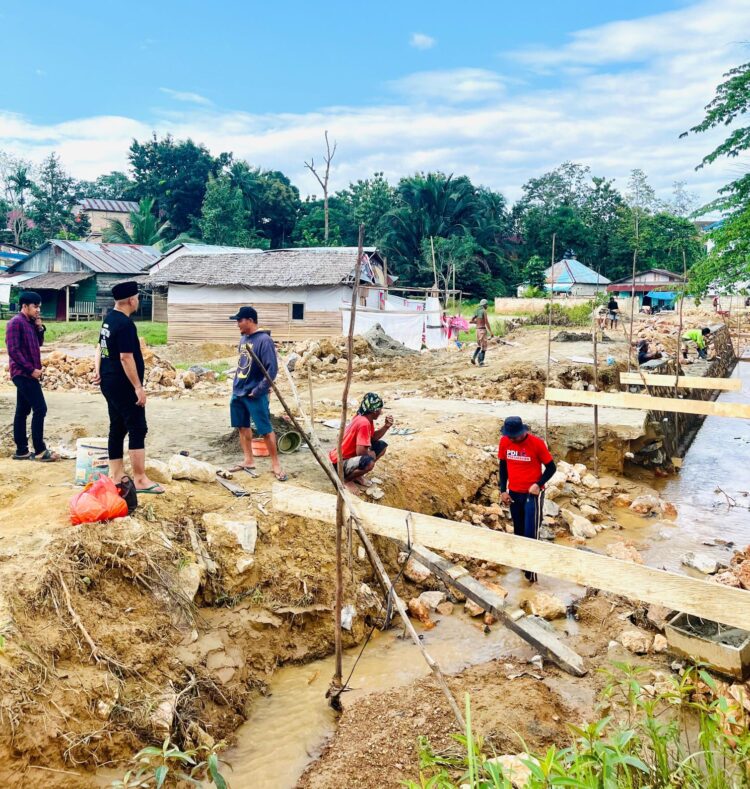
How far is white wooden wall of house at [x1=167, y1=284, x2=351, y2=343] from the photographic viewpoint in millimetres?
21328

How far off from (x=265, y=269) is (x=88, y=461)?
57.1 ft

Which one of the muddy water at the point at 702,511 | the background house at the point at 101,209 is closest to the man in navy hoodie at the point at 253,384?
the muddy water at the point at 702,511

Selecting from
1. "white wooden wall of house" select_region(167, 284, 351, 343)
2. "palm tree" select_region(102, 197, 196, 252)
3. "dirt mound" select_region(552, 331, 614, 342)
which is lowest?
"dirt mound" select_region(552, 331, 614, 342)

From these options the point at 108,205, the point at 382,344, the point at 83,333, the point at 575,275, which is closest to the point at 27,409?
the point at 382,344

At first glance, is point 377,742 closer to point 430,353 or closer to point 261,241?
point 430,353

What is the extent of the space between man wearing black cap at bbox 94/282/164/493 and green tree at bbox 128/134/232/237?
37.2m

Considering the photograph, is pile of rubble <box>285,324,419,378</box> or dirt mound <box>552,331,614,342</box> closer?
pile of rubble <box>285,324,419,378</box>

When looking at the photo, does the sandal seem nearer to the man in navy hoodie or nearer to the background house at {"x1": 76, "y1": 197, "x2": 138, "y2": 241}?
the man in navy hoodie

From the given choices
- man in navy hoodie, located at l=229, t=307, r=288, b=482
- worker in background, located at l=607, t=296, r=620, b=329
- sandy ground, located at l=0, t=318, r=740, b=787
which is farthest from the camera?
worker in background, located at l=607, t=296, r=620, b=329

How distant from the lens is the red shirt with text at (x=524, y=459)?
5840 mm

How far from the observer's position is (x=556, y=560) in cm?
342

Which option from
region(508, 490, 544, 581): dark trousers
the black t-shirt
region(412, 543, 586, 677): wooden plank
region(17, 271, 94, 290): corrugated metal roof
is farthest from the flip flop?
region(17, 271, 94, 290): corrugated metal roof

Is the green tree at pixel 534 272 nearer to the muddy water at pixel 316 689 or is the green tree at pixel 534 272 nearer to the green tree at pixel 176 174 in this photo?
the green tree at pixel 176 174

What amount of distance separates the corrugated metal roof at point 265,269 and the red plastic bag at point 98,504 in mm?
16494
